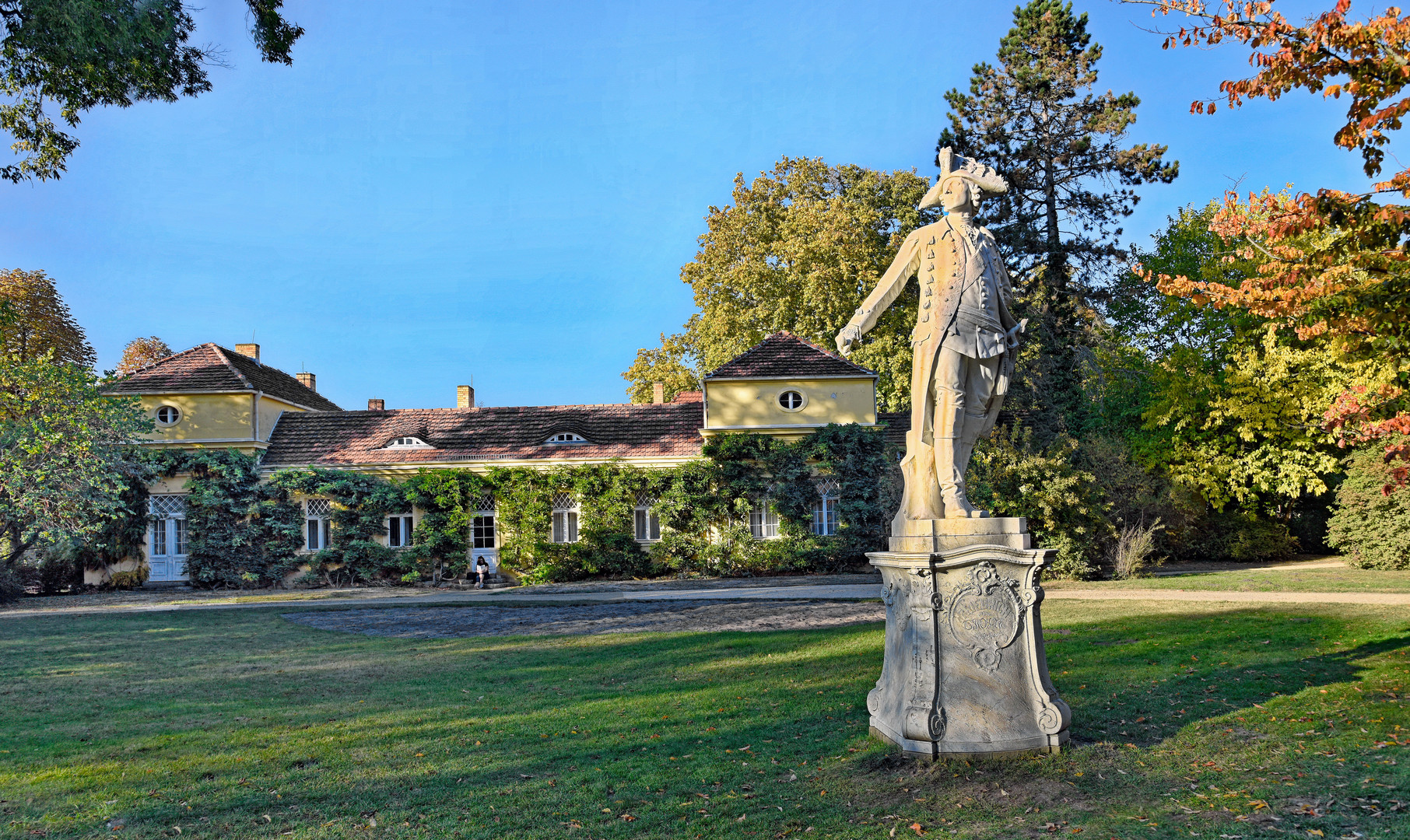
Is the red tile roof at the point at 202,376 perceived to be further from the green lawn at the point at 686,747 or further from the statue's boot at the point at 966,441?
the statue's boot at the point at 966,441

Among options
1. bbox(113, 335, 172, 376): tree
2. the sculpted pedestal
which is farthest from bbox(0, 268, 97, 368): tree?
the sculpted pedestal

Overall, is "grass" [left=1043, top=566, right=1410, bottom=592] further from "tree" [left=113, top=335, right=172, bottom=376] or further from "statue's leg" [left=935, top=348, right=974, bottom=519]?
"tree" [left=113, top=335, right=172, bottom=376]

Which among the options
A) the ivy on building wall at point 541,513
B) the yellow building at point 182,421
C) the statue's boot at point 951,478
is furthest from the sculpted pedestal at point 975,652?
the yellow building at point 182,421

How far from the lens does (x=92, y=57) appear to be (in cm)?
994

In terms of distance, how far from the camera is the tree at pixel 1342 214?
676cm

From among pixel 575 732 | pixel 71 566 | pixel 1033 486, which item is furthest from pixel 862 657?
pixel 71 566

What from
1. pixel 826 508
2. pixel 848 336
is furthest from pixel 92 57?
pixel 826 508

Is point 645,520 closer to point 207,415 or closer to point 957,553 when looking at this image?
point 207,415

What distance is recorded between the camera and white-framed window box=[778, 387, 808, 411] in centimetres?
2527

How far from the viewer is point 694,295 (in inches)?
1417

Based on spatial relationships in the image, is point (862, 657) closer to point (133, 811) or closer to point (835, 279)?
point (133, 811)

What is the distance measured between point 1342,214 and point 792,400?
18.4 meters

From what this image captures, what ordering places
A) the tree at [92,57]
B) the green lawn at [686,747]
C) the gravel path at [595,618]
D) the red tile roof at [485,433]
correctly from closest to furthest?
the green lawn at [686,747], the tree at [92,57], the gravel path at [595,618], the red tile roof at [485,433]

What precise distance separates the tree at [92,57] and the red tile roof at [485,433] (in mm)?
14947
